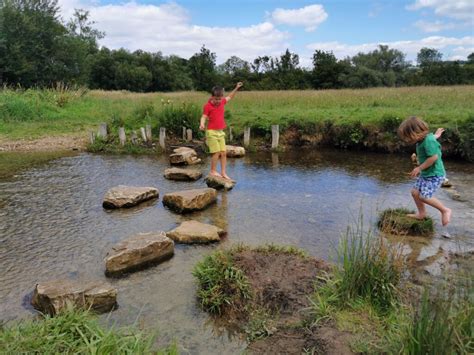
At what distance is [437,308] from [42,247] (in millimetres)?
6051

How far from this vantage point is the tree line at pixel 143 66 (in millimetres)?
Result: 39438

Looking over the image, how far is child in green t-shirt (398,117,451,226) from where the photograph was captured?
22.2 feet

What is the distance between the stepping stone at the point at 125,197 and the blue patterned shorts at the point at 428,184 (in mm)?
5909

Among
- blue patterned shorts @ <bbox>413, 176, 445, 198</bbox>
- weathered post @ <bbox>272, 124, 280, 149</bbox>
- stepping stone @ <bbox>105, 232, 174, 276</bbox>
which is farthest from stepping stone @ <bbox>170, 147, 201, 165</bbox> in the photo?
blue patterned shorts @ <bbox>413, 176, 445, 198</bbox>

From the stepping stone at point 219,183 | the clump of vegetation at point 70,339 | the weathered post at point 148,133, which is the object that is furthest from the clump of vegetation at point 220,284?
the weathered post at point 148,133

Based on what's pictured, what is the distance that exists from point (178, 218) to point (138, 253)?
229cm

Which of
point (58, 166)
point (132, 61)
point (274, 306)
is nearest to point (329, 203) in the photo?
point (274, 306)

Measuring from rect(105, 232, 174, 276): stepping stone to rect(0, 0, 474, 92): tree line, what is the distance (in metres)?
35.8

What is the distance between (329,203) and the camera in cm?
900

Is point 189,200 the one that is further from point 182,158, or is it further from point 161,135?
point 161,135

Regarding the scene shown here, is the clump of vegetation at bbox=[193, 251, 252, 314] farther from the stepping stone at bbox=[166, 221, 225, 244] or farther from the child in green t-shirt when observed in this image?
the child in green t-shirt

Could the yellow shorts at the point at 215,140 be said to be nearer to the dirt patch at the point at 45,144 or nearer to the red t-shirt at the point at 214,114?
the red t-shirt at the point at 214,114

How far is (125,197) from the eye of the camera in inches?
349

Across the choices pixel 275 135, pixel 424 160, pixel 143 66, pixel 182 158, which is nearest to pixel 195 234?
pixel 424 160
